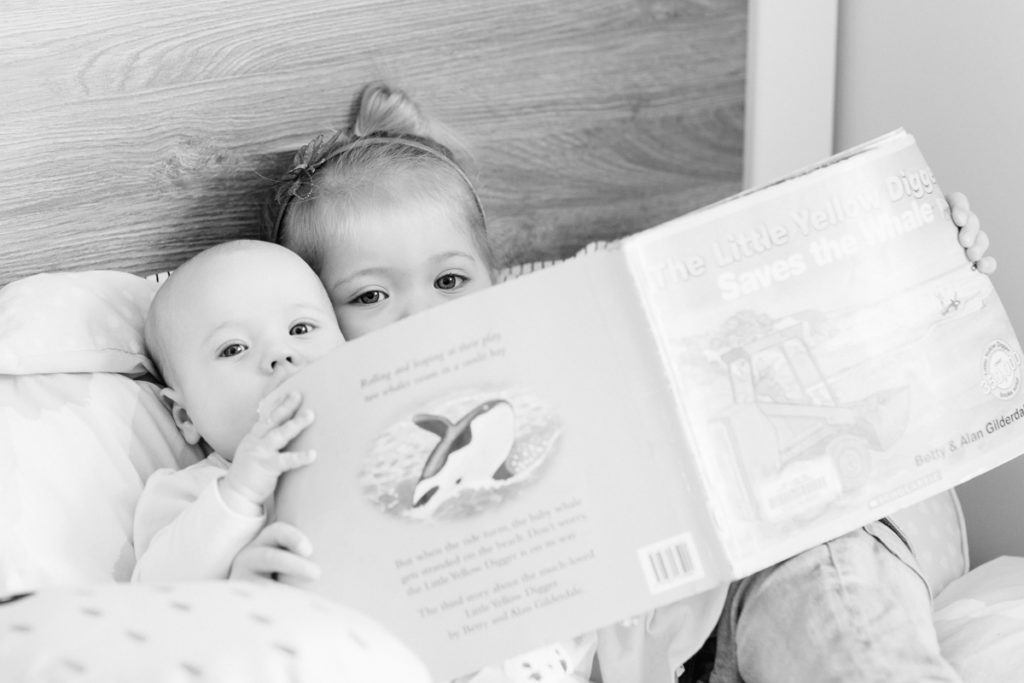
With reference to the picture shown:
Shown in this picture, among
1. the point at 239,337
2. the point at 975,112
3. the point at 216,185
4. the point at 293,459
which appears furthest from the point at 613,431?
the point at 975,112

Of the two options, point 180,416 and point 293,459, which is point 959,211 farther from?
point 180,416

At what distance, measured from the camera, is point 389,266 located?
39.8 inches

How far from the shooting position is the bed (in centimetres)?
57

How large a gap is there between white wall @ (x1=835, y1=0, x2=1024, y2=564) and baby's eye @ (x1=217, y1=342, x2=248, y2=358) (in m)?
0.77

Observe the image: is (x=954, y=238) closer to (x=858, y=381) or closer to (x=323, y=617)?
(x=858, y=381)

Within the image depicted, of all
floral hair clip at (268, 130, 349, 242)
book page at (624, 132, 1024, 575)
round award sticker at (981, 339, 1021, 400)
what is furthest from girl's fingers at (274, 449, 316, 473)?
round award sticker at (981, 339, 1021, 400)

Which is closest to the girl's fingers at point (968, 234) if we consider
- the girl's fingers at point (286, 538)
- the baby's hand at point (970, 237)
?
the baby's hand at point (970, 237)

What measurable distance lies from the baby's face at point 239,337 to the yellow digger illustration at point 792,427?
34cm

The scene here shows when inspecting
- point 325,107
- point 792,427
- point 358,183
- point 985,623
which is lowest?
point 985,623

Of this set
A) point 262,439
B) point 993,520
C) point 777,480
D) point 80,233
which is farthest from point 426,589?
point 993,520

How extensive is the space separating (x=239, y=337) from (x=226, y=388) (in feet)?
0.14

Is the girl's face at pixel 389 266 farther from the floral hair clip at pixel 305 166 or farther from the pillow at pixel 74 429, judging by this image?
the pillow at pixel 74 429

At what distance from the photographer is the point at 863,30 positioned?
135cm

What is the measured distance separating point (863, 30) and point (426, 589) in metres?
0.95
